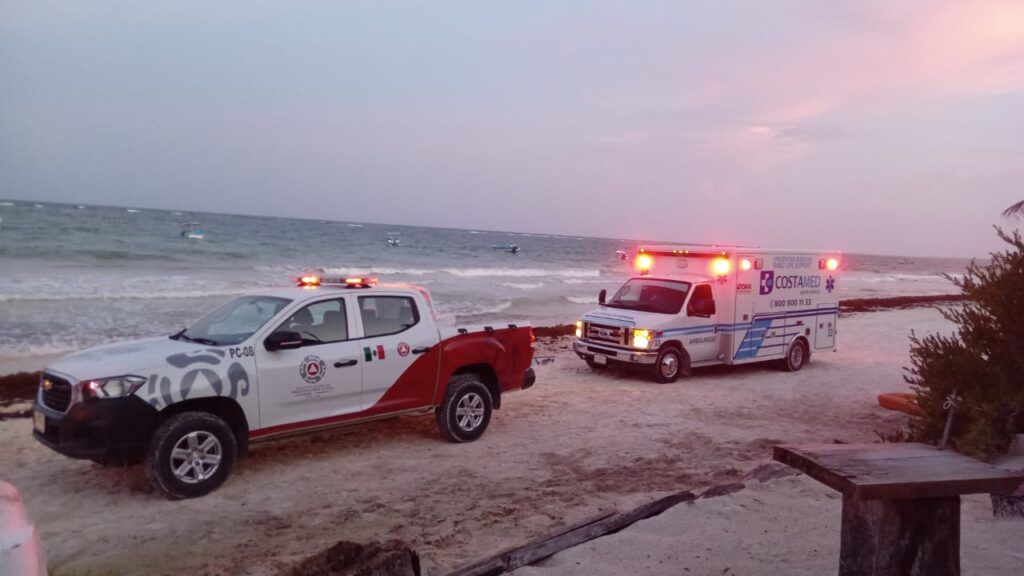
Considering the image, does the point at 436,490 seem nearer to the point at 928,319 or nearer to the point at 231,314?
the point at 231,314

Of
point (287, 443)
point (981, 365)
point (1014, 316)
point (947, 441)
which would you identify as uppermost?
point (1014, 316)

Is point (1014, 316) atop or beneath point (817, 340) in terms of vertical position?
atop

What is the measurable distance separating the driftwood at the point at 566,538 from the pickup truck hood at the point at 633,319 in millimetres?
6790

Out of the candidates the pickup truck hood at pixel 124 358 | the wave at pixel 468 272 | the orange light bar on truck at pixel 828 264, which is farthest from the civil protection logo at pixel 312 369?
the wave at pixel 468 272

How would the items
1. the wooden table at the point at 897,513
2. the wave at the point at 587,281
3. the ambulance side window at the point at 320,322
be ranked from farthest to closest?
the wave at the point at 587,281, the ambulance side window at the point at 320,322, the wooden table at the point at 897,513

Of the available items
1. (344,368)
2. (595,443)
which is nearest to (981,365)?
(595,443)

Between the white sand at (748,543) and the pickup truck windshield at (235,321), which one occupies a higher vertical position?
the pickup truck windshield at (235,321)

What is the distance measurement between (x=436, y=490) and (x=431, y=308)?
7.65ft

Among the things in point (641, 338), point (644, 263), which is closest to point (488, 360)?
point (641, 338)

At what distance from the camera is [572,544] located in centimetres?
494

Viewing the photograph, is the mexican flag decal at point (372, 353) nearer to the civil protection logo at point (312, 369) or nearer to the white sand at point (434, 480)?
the civil protection logo at point (312, 369)

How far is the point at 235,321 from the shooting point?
7.45 meters

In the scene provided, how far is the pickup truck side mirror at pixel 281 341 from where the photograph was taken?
22.7 feet

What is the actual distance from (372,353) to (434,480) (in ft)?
4.82
